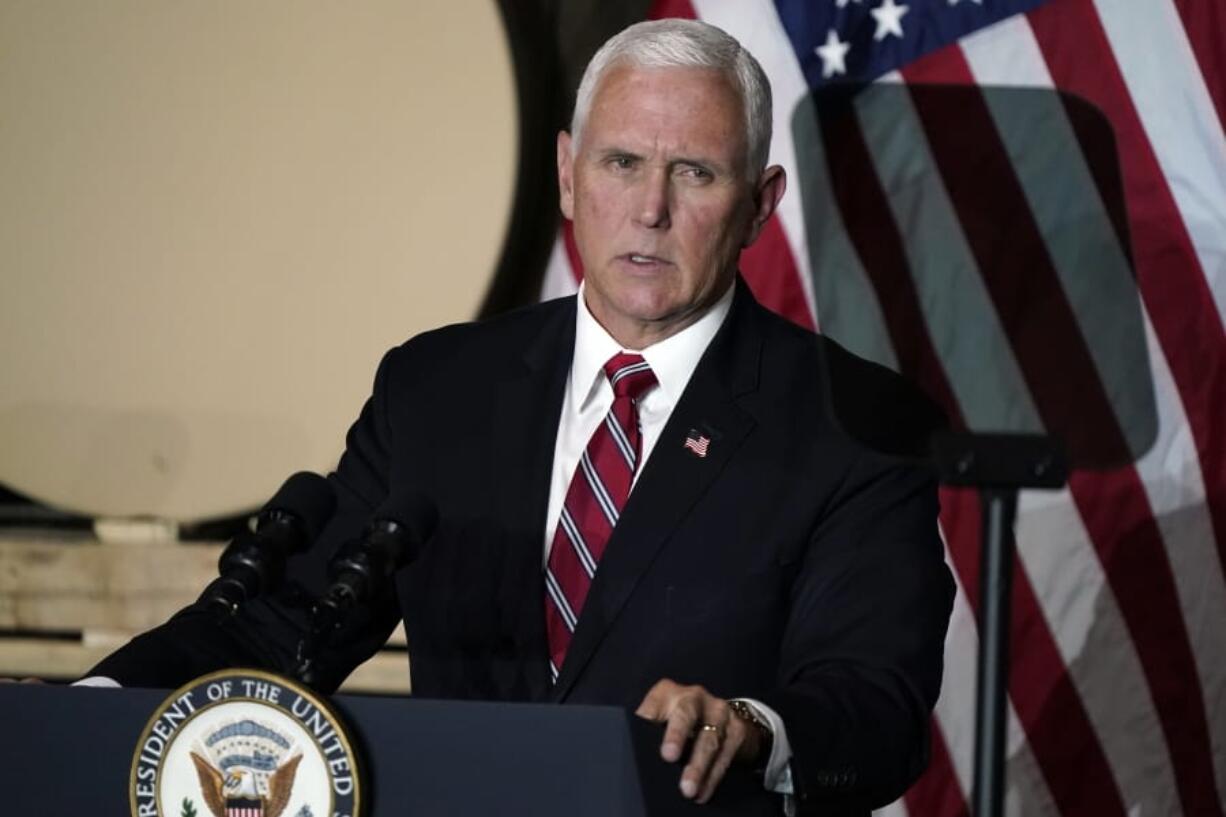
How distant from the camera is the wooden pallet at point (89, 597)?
3.11 meters

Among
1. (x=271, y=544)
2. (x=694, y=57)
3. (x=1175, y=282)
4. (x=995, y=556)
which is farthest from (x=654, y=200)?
(x=1175, y=282)

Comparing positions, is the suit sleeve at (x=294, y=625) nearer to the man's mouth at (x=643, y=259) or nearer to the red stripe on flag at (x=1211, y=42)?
the man's mouth at (x=643, y=259)

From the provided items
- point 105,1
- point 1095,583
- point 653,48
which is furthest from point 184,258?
point 1095,583

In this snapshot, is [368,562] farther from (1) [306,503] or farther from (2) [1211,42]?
(2) [1211,42]

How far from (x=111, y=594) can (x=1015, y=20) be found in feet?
5.88

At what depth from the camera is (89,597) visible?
10.4 ft

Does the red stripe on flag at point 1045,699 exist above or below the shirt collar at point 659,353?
below

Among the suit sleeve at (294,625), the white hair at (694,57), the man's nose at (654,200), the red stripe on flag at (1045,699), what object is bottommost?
the red stripe on flag at (1045,699)

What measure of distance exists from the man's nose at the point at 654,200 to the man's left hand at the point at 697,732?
676 mm

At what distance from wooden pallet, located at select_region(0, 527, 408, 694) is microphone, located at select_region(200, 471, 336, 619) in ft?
4.98

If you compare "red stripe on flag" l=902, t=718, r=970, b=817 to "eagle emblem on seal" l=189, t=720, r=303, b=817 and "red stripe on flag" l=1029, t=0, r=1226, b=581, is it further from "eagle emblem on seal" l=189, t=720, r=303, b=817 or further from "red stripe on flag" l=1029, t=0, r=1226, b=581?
"eagle emblem on seal" l=189, t=720, r=303, b=817

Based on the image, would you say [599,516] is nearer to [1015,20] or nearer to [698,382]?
[698,382]

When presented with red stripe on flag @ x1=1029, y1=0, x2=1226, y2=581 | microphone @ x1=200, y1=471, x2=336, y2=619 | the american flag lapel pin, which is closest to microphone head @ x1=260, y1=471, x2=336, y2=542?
microphone @ x1=200, y1=471, x2=336, y2=619

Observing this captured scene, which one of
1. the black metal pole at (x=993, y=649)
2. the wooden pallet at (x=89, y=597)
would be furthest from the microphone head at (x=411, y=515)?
the wooden pallet at (x=89, y=597)
